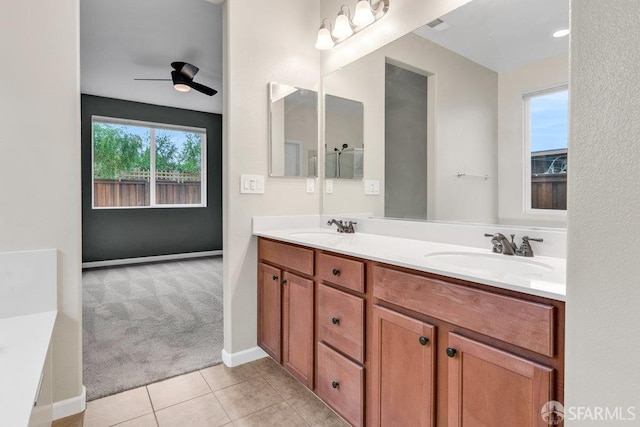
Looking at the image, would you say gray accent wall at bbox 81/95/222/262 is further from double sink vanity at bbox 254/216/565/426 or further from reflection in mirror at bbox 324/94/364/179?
double sink vanity at bbox 254/216/565/426

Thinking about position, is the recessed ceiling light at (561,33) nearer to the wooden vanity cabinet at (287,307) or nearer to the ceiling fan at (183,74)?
the wooden vanity cabinet at (287,307)

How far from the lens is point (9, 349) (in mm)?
1122

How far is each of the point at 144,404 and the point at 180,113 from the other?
4790 mm

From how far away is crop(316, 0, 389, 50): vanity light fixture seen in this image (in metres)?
1.95

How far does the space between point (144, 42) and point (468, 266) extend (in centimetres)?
347

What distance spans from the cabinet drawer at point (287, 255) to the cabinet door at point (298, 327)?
6cm

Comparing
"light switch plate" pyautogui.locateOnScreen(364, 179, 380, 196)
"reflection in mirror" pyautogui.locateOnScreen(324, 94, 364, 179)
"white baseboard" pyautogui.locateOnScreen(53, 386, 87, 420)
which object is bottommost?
"white baseboard" pyautogui.locateOnScreen(53, 386, 87, 420)

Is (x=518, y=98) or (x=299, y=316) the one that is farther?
(x=299, y=316)

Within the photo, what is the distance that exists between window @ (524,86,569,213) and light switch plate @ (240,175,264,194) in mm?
1502

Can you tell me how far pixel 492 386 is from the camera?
92 cm

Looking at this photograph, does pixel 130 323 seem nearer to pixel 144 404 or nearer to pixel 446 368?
pixel 144 404

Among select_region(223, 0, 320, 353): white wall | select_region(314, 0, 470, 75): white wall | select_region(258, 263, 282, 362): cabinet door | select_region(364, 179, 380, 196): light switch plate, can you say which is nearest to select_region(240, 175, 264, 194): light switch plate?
select_region(223, 0, 320, 353): white wall

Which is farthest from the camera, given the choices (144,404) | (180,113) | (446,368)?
(180,113)

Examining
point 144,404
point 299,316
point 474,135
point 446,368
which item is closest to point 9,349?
point 144,404
